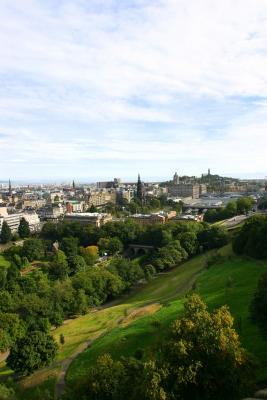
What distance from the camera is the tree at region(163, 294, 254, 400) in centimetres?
1586

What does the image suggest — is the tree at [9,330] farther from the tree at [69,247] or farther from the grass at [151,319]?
the tree at [69,247]

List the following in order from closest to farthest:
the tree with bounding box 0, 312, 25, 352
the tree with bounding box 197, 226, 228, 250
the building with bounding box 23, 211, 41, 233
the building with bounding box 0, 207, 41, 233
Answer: the tree with bounding box 0, 312, 25, 352, the tree with bounding box 197, 226, 228, 250, the building with bounding box 23, 211, 41, 233, the building with bounding box 0, 207, 41, 233

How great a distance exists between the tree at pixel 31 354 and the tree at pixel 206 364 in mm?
15719

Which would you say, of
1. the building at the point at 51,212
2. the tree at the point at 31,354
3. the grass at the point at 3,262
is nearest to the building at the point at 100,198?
the building at the point at 51,212

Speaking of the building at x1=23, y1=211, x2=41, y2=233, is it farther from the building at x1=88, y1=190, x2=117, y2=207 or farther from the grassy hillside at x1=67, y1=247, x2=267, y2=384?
the grassy hillside at x1=67, y1=247, x2=267, y2=384

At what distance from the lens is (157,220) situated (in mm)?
98438

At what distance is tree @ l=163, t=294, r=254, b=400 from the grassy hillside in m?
2.91

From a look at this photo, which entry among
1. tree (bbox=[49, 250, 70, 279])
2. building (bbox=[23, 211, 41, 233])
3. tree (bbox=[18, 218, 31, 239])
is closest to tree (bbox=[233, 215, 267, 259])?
tree (bbox=[49, 250, 70, 279])

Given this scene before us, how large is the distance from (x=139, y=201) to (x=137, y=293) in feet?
300

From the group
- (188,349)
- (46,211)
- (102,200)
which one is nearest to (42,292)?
(188,349)

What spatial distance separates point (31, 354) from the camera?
94.8 ft

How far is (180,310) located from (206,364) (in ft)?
50.7

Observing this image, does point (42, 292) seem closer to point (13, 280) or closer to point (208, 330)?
point (13, 280)

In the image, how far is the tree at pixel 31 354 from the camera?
28797 mm
